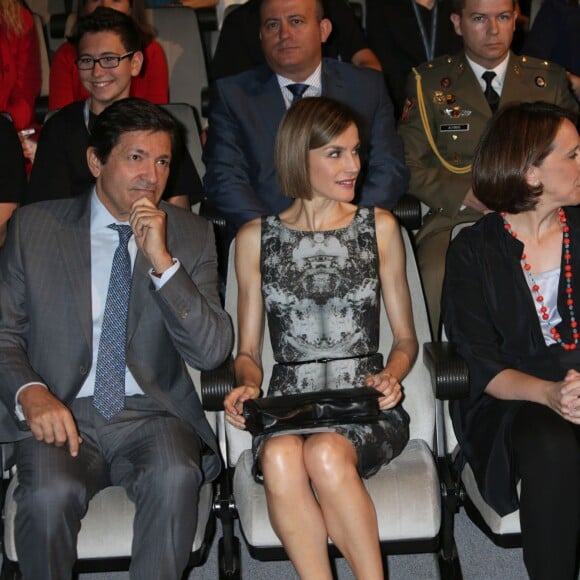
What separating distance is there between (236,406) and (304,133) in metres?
0.78

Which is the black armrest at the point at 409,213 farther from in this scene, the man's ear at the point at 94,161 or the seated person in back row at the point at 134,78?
the seated person in back row at the point at 134,78

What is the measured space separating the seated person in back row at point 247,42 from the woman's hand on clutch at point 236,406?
216 cm

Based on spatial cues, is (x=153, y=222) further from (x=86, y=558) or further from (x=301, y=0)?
(x=301, y=0)

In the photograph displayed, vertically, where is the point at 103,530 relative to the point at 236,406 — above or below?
below

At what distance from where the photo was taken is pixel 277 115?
12.2ft

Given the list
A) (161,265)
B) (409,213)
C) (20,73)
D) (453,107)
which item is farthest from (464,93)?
(20,73)

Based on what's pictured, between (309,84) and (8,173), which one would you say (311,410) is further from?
(309,84)

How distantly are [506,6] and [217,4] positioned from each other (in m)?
1.71

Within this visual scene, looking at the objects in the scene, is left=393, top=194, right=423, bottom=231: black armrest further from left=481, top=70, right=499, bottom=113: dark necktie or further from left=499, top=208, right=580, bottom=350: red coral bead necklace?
left=499, top=208, right=580, bottom=350: red coral bead necklace

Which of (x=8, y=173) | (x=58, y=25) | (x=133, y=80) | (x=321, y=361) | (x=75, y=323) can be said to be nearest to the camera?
(x=75, y=323)

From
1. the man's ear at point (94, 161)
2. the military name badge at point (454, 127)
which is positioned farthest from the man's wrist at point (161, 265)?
the military name badge at point (454, 127)

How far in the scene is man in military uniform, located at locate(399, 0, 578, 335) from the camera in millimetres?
3705

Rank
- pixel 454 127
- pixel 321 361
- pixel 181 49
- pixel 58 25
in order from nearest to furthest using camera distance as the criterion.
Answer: pixel 321 361 < pixel 454 127 < pixel 181 49 < pixel 58 25

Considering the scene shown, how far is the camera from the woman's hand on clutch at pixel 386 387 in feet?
8.55
